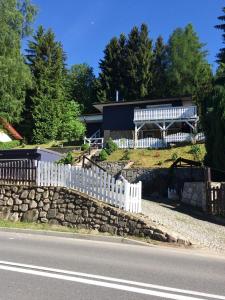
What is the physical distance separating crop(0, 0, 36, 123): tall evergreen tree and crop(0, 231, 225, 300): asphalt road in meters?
23.5

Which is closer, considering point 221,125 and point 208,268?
point 208,268

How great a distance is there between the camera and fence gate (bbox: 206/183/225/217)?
17875 millimetres

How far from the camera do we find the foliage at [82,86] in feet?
237

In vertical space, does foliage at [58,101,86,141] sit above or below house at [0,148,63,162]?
above

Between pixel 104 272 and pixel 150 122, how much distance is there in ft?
123

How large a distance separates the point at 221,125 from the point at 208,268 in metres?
13.1

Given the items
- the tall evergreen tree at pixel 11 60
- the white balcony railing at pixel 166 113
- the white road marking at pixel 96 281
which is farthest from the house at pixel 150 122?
the white road marking at pixel 96 281

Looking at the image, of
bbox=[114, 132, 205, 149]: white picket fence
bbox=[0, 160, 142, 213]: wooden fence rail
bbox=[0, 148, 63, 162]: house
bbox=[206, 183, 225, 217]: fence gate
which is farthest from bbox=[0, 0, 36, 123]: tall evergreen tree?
bbox=[206, 183, 225, 217]: fence gate

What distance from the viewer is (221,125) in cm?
2256

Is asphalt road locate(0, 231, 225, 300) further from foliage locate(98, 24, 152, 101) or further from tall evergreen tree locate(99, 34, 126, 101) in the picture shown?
tall evergreen tree locate(99, 34, 126, 101)

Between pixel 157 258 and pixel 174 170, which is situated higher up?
pixel 174 170

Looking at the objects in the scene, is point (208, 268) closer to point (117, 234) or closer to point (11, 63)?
point (117, 234)

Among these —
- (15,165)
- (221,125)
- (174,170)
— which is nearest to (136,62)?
(174,170)

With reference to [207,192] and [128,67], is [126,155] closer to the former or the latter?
[207,192]
